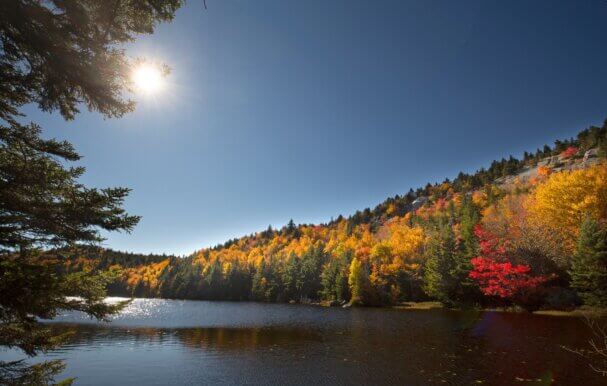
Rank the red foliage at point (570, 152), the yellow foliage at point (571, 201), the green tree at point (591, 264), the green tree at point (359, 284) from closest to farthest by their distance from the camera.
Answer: the green tree at point (591, 264), the yellow foliage at point (571, 201), the green tree at point (359, 284), the red foliage at point (570, 152)

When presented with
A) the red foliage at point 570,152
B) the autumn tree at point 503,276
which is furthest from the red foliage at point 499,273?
the red foliage at point 570,152

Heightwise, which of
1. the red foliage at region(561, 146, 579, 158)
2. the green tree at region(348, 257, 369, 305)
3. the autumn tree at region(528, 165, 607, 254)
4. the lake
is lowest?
the lake

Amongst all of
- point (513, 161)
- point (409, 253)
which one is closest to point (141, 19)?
point (409, 253)

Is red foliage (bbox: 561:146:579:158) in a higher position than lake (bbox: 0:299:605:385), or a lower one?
higher

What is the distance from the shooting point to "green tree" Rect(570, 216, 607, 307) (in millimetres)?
41719

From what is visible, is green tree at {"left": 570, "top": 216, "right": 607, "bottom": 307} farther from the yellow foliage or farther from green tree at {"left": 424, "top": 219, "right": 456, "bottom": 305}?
green tree at {"left": 424, "top": 219, "right": 456, "bottom": 305}

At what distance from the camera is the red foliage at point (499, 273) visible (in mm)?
51250

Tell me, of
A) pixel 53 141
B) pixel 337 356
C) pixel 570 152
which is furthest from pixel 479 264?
pixel 570 152

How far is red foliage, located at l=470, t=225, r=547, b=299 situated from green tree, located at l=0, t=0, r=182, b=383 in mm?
60444

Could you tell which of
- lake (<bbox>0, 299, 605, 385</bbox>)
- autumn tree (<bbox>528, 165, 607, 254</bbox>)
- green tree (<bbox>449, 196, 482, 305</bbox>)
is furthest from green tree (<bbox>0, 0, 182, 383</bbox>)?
autumn tree (<bbox>528, 165, 607, 254</bbox>)

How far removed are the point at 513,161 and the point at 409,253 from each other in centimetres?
14244

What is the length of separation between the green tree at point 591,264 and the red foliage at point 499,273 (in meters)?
6.14

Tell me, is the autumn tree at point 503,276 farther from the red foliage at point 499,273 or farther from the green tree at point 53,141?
the green tree at point 53,141

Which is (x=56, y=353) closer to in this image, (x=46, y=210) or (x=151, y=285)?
(x=46, y=210)
